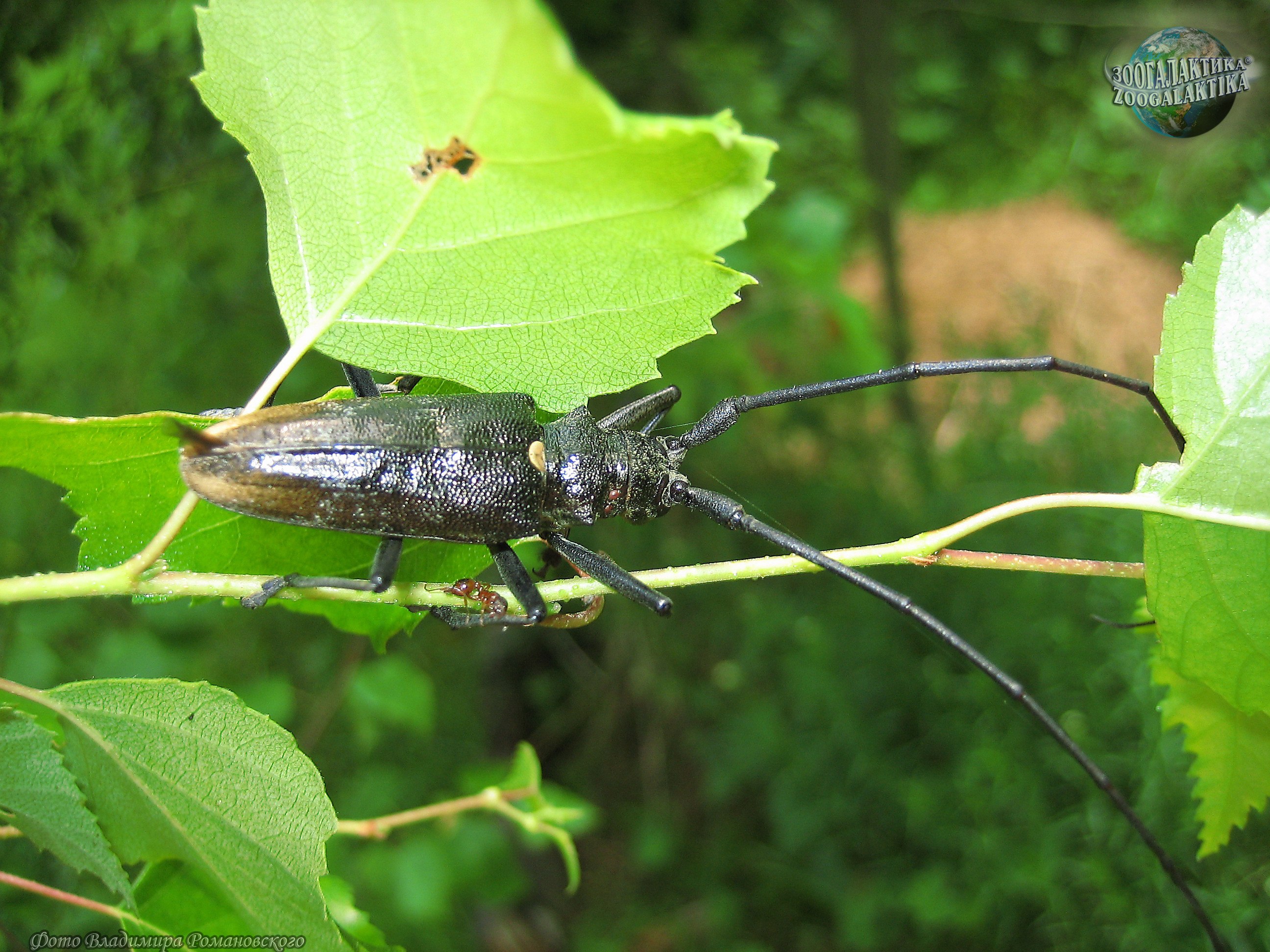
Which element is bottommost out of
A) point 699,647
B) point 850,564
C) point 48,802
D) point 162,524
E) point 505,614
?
point 699,647

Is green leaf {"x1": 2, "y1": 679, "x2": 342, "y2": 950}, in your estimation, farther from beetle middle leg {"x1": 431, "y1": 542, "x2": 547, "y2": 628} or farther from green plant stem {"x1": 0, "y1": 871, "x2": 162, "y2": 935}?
beetle middle leg {"x1": 431, "y1": 542, "x2": 547, "y2": 628}

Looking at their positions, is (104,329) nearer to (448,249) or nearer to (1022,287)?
(448,249)

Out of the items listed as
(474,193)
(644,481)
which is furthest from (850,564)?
(474,193)

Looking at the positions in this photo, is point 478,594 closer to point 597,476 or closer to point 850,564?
point 597,476

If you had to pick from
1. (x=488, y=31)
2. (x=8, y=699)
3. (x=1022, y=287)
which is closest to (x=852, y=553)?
(x=488, y=31)

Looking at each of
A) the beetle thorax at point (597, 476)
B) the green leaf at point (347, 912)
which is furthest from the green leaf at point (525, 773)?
the beetle thorax at point (597, 476)

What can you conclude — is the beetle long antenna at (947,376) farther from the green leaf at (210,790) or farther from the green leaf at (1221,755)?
the green leaf at (210,790)

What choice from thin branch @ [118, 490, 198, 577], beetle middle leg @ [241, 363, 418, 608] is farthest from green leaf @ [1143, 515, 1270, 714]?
thin branch @ [118, 490, 198, 577]
